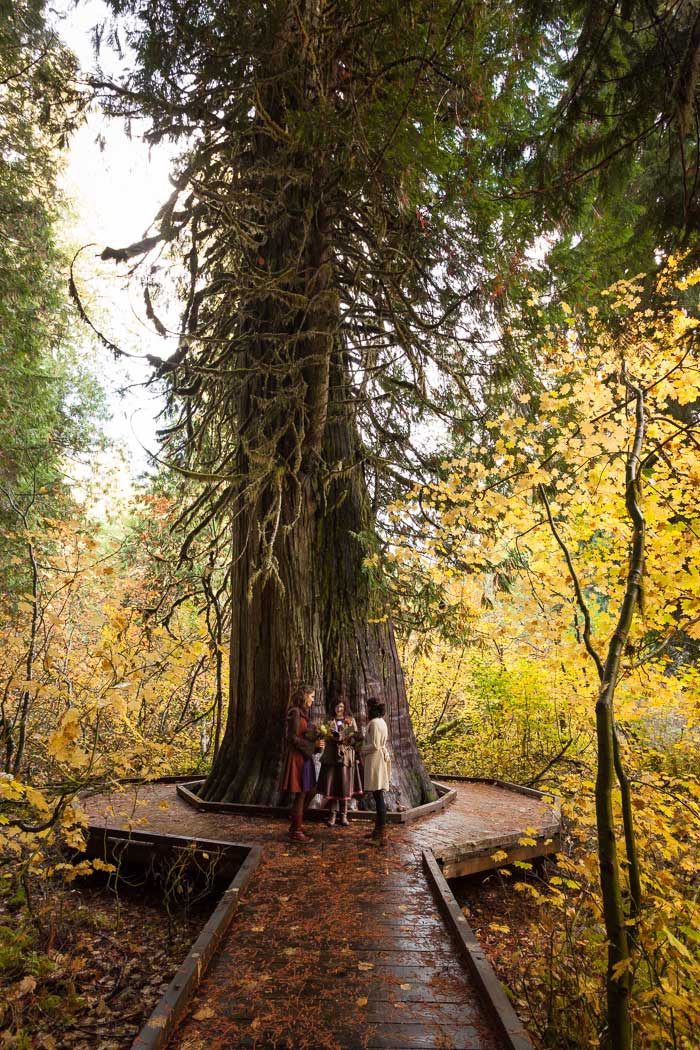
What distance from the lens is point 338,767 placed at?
6738mm

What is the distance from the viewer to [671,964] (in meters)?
3.36

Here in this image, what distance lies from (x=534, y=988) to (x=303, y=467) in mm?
5997

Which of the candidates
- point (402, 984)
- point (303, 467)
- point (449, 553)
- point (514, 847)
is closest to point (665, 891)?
point (402, 984)

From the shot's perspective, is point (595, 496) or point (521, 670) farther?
point (521, 670)

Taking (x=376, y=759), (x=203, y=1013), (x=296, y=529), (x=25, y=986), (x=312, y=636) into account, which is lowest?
(x=25, y=986)

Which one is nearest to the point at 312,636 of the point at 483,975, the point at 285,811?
the point at 285,811

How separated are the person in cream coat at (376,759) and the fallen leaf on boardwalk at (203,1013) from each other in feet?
10.2

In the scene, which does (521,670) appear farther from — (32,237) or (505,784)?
(32,237)

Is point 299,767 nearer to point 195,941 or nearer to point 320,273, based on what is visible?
point 195,941

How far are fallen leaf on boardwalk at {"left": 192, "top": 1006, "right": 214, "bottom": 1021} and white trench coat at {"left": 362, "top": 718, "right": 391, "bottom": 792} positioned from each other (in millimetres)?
3178

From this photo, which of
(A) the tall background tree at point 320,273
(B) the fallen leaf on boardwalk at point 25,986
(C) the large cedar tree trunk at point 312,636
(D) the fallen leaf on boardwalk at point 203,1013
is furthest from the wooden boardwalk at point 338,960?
(A) the tall background tree at point 320,273

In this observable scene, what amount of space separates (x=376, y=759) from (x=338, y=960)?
8.63 ft

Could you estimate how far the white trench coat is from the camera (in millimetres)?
6273

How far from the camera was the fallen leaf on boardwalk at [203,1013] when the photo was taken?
10.2 feet
